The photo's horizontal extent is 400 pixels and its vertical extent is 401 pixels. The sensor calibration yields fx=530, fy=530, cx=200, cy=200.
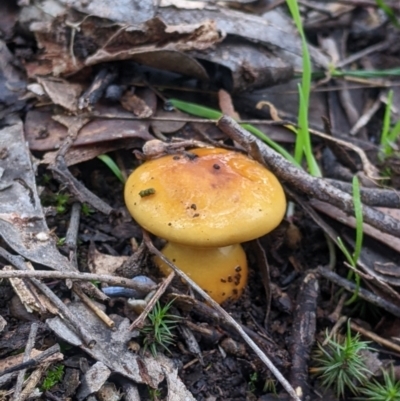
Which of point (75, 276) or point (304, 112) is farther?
point (304, 112)

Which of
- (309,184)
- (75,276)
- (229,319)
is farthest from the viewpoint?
(309,184)

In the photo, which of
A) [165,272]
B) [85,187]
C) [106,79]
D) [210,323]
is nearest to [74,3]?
[106,79]

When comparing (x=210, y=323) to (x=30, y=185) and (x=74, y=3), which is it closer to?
(x=30, y=185)

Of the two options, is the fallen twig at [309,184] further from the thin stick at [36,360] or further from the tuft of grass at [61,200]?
the thin stick at [36,360]

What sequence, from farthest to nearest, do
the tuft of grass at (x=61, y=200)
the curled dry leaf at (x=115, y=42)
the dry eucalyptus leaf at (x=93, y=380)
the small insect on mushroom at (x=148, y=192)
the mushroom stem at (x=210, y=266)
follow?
the curled dry leaf at (x=115, y=42) → the tuft of grass at (x=61, y=200) → the mushroom stem at (x=210, y=266) → the small insect on mushroom at (x=148, y=192) → the dry eucalyptus leaf at (x=93, y=380)

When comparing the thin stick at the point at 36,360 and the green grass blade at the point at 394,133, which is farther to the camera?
the green grass blade at the point at 394,133

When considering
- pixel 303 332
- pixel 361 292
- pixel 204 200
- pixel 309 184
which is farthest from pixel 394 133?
pixel 204 200

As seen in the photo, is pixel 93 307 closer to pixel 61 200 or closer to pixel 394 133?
pixel 61 200

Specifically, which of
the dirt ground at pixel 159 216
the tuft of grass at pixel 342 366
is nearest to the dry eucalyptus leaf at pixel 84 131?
the dirt ground at pixel 159 216
